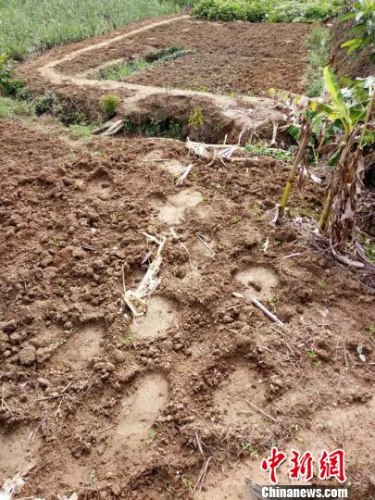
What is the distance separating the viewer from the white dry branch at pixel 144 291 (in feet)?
9.41

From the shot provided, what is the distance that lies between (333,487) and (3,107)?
5.86 m

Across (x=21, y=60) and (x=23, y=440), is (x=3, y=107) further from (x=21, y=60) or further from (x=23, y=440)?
(x=23, y=440)

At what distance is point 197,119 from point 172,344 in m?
3.31

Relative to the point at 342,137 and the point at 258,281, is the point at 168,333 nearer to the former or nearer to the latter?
the point at 258,281

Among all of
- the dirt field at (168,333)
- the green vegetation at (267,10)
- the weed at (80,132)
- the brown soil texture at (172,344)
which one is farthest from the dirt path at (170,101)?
the green vegetation at (267,10)

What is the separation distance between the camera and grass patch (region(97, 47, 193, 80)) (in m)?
7.22

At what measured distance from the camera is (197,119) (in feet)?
16.9

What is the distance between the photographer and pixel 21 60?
854cm

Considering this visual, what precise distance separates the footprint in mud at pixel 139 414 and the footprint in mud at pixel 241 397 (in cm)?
32

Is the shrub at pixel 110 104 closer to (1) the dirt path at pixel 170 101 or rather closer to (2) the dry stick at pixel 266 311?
(1) the dirt path at pixel 170 101

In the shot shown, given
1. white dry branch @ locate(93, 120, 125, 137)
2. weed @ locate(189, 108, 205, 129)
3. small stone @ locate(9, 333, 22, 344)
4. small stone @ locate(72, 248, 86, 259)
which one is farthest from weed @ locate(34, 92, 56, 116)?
small stone @ locate(9, 333, 22, 344)

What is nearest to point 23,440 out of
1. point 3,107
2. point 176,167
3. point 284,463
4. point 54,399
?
point 54,399

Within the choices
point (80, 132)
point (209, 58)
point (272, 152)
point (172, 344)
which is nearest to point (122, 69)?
point (209, 58)

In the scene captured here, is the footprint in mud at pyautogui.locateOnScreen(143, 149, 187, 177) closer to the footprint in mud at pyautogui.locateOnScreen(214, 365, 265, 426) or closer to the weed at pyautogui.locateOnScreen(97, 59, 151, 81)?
the footprint in mud at pyautogui.locateOnScreen(214, 365, 265, 426)
